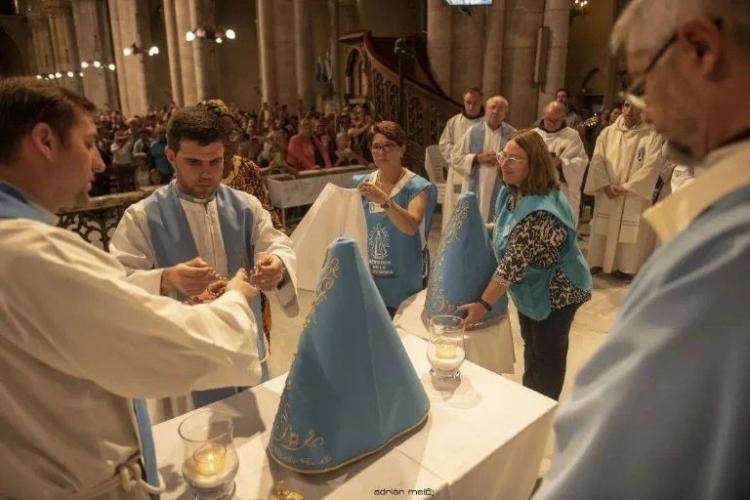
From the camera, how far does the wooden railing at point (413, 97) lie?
8.08 meters

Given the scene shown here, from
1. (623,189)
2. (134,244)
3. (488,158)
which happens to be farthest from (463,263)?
(623,189)

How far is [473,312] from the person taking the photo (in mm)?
2375

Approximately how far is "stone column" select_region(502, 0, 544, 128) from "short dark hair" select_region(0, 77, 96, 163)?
23.3ft

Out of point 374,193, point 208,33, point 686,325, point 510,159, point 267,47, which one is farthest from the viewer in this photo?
point 267,47

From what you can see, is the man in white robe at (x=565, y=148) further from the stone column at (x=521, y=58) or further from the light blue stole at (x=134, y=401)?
the light blue stole at (x=134, y=401)

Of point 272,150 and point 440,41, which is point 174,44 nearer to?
point 272,150

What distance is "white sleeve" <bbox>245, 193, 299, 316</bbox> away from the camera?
2152 mm

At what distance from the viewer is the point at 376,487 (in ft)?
4.41

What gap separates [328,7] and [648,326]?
61.5ft

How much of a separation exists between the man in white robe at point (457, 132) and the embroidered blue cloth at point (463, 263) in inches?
140

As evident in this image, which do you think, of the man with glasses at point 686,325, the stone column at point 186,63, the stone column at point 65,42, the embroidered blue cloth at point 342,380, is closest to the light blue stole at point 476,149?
the embroidered blue cloth at point 342,380

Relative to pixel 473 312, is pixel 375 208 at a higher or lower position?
higher

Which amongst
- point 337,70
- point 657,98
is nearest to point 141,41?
point 337,70

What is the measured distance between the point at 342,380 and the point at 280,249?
3.11ft
